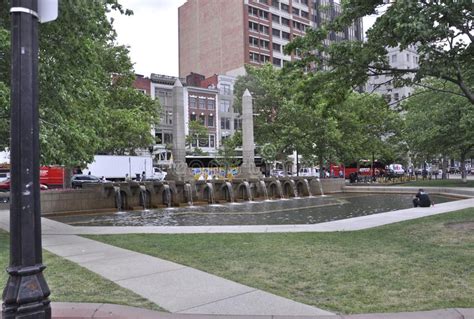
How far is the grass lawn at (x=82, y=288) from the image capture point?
630cm

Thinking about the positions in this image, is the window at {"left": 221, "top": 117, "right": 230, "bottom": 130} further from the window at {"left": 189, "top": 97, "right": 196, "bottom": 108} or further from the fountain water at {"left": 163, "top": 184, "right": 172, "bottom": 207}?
the fountain water at {"left": 163, "top": 184, "right": 172, "bottom": 207}

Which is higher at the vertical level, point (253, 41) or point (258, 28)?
point (258, 28)

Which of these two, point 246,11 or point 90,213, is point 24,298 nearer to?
point 90,213

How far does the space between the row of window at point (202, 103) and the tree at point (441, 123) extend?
44.9 metres

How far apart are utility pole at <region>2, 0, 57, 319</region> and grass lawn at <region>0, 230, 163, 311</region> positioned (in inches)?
62.4

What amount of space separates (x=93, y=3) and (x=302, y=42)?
5441 mm

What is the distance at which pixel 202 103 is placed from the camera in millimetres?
79875

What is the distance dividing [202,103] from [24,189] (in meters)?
75.9

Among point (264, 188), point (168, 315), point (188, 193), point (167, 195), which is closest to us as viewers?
point (168, 315)

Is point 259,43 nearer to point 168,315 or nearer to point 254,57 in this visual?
point 254,57

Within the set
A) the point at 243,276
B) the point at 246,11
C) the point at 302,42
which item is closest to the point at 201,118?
the point at 246,11

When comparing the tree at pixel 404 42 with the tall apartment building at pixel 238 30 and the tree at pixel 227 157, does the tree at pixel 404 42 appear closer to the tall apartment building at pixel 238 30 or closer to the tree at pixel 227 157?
the tree at pixel 227 157

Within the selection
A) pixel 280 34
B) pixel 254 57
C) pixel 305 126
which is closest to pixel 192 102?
pixel 254 57

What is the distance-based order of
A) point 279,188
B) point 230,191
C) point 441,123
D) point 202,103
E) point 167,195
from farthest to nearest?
point 202,103 < point 441,123 < point 279,188 < point 230,191 < point 167,195
